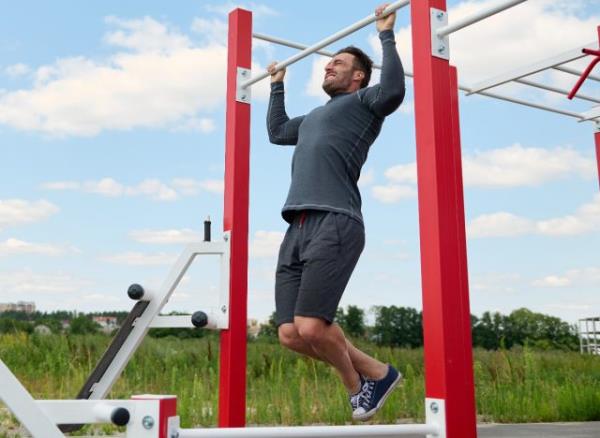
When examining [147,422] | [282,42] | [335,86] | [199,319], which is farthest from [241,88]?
[147,422]

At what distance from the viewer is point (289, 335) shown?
2666 millimetres

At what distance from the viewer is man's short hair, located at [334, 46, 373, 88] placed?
2979 mm

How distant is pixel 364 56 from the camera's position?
2982 millimetres

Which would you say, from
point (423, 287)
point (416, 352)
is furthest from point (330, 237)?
point (416, 352)

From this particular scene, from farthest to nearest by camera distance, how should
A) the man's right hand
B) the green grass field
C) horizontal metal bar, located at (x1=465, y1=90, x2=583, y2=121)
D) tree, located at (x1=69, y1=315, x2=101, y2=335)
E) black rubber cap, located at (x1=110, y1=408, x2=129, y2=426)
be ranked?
tree, located at (x1=69, y1=315, x2=101, y2=335) < horizontal metal bar, located at (x1=465, y1=90, x2=583, y2=121) < the green grass field < the man's right hand < black rubber cap, located at (x1=110, y1=408, x2=129, y2=426)

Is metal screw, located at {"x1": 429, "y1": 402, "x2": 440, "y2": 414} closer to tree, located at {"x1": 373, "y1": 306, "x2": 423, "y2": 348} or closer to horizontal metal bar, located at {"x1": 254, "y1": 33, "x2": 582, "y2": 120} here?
horizontal metal bar, located at {"x1": 254, "y1": 33, "x2": 582, "y2": 120}

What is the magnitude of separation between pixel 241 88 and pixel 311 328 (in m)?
1.40

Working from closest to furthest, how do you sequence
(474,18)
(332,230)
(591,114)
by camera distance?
(474,18) → (332,230) → (591,114)

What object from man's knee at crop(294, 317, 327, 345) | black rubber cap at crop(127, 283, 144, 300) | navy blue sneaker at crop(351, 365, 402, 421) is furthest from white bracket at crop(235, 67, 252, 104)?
navy blue sneaker at crop(351, 365, 402, 421)

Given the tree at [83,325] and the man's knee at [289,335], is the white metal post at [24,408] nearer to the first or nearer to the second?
the man's knee at [289,335]

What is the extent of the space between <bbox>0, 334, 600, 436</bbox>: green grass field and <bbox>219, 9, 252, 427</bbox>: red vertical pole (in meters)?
0.85

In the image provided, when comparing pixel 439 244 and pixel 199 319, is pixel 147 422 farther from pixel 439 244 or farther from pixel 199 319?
pixel 199 319

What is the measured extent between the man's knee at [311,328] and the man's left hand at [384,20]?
110 centimetres

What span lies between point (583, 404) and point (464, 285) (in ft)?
5.47
